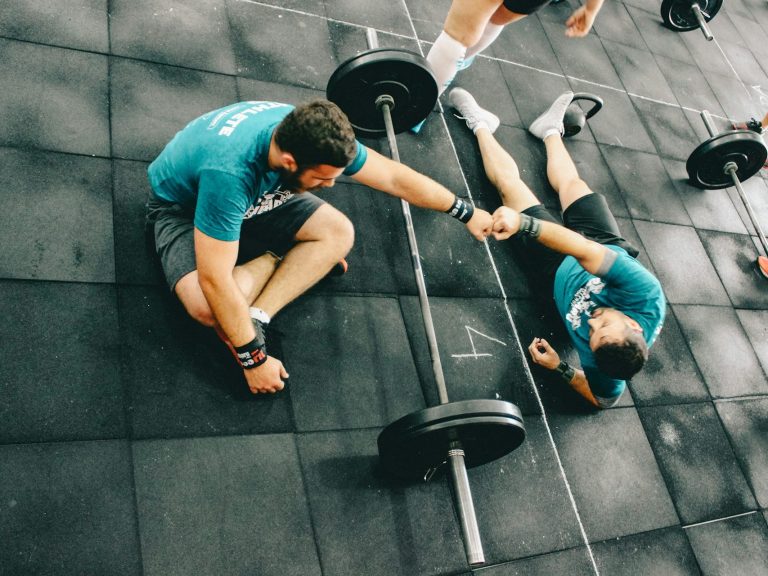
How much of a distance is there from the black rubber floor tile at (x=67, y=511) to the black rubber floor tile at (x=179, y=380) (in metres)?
0.18

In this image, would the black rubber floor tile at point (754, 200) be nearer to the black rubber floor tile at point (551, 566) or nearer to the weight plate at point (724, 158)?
the weight plate at point (724, 158)

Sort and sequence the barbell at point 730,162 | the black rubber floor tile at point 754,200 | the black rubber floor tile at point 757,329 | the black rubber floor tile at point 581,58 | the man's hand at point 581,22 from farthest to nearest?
the black rubber floor tile at point 581,58 < the black rubber floor tile at point 754,200 < the barbell at point 730,162 < the black rubber floor tile at point 757,329 < the man's hand at point 581,22

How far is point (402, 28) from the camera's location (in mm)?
3604

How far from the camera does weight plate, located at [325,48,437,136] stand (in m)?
2.46

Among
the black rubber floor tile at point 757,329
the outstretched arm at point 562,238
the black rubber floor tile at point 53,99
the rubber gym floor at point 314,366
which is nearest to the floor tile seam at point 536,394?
the rubber gym floor at point 314,366

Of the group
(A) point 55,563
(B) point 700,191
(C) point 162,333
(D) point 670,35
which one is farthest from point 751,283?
(A) point 55,563

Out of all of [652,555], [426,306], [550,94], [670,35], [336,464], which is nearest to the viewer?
[336,464]

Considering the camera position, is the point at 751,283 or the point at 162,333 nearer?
the point at 162,333

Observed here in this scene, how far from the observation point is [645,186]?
12.5ft

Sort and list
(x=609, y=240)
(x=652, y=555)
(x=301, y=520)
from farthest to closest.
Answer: (x=609, y=240) < (x=652, y=555) < (x=301, y=520)

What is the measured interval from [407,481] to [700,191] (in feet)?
10.7

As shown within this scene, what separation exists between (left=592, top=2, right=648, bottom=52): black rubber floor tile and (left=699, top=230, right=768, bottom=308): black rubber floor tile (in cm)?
202

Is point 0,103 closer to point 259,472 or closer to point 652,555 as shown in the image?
point 259,472

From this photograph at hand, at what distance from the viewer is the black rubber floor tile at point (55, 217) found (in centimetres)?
206
